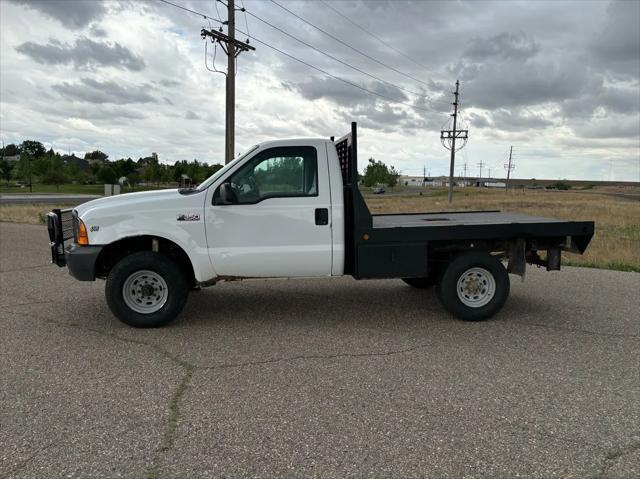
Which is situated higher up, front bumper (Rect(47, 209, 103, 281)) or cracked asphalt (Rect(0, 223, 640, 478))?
front bumper (Rect(47, 209, 103, 281))

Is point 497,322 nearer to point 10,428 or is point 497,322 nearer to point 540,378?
point 540,378

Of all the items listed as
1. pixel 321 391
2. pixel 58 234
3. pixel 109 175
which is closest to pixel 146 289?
pixel 58 234

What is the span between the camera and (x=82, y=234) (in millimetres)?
5488

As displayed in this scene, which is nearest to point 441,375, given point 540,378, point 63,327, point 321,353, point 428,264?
point 540,378

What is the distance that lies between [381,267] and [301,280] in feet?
9.52

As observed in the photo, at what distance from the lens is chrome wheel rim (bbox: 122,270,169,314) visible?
18.4 ft

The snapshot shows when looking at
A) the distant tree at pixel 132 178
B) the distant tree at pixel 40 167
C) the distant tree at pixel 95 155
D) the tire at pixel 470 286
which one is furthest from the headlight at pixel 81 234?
the distant tree at pixel 95 155

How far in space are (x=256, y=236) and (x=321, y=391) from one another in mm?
2088

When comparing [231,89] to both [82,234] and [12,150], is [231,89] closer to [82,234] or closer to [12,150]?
[82,234]

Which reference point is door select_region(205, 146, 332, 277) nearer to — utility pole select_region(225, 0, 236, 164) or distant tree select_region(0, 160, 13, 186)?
utility pole select_region(225, 0, 236, 164)

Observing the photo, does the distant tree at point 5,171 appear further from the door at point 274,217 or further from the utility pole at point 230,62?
the door at point 274,217

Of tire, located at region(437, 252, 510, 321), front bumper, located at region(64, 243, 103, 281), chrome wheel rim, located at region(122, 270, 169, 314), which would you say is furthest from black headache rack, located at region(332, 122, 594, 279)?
front bumper, located at region(64, 243, 103, 281)

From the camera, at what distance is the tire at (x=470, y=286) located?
5938 millimetres

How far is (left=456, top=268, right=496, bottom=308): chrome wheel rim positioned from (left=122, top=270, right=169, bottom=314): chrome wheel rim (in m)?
3.33
